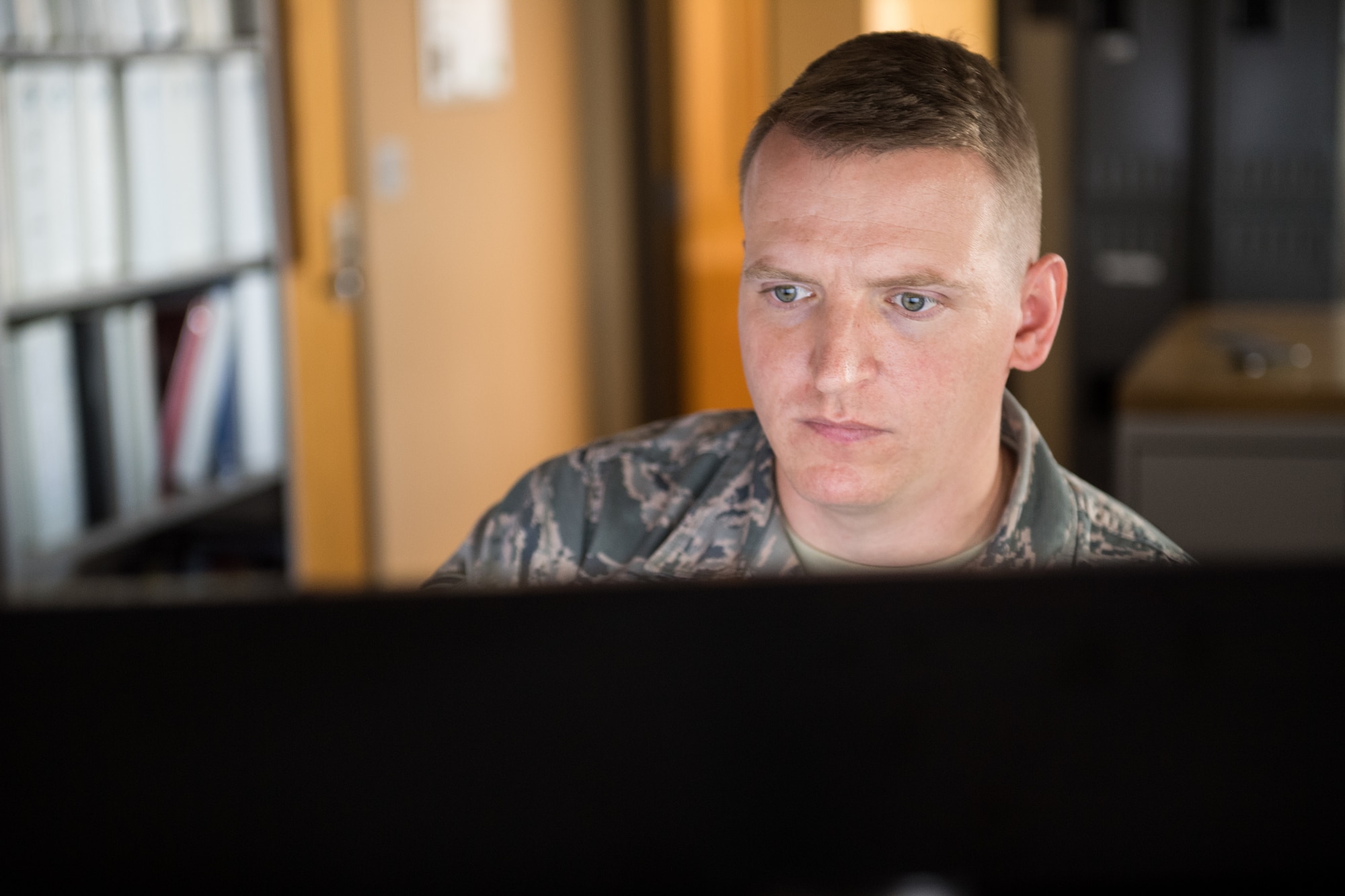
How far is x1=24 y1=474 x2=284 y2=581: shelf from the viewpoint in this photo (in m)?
2.24

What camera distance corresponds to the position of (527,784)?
43cm

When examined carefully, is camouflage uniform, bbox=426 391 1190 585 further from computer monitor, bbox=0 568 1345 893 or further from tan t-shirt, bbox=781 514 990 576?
computer monitor, bbox=0 568 1345 893

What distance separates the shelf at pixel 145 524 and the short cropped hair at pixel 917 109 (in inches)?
70.1

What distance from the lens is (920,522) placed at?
0.82 metres

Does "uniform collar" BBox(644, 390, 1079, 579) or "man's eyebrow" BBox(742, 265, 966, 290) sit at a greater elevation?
"man's eyebrow" BBox(742, 265, 966, 290)

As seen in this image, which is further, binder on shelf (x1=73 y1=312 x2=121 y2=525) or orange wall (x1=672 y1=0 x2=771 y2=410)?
orange wall (x1=672 y1=0 x2=771 y2=410)

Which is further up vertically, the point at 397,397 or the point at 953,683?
the point at 953,683

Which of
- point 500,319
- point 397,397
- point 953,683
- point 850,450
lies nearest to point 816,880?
point 953,683

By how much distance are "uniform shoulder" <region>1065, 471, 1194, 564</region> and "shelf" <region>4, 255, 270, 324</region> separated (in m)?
1.80

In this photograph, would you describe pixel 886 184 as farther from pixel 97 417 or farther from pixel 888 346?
pixel 97 417

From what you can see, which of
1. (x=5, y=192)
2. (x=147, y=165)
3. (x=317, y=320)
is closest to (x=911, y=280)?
Result: (x=5, y=192)

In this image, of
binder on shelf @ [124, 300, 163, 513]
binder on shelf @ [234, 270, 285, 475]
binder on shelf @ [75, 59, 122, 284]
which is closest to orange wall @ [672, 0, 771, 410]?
binder on shelf @ [234, 270, 285, 475]

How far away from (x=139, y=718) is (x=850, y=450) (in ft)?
1.45

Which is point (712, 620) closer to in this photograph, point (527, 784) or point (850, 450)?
point (527, 784)
